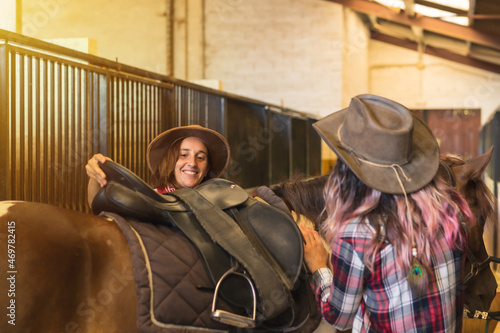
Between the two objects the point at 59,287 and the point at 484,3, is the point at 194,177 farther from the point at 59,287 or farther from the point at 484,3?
the point at 484,3

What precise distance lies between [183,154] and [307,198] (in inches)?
26.0

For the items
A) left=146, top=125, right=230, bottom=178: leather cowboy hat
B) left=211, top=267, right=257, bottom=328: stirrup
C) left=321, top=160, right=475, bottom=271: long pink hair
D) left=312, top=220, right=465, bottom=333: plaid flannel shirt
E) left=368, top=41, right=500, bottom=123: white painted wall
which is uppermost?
left=368, top=41, right=500, bottom=123: white painted wall

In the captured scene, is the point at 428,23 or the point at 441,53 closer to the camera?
the point at 428,23

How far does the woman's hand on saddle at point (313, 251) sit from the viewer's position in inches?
53.1

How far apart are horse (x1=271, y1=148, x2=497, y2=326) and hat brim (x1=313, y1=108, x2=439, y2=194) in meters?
0.45

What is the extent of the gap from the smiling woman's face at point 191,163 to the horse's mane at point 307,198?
53 cm

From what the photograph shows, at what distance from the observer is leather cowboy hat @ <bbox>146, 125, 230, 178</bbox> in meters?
2.03

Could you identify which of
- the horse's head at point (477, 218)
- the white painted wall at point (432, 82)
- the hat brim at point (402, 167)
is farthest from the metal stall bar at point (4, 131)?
the white painted wall at point (432, 82)

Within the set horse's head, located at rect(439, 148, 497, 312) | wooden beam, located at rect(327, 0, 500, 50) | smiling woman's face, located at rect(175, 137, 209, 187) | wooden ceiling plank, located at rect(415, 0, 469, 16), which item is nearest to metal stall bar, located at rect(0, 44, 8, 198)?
smiling woman's face, located at rect(175, 137, 209, 187)

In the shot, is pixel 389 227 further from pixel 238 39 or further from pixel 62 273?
pixel 238 39

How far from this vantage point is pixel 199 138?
2100 mm

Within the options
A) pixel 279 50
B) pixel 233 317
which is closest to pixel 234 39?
pixel 279 50

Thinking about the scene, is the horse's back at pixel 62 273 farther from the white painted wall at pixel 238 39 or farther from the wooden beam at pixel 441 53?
the wooden beam at pixel 441 53

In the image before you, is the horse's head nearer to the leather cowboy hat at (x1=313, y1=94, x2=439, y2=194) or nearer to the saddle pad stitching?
the leather cowboy hat at (x1=313, y1=94, x2=439, y2=194)
